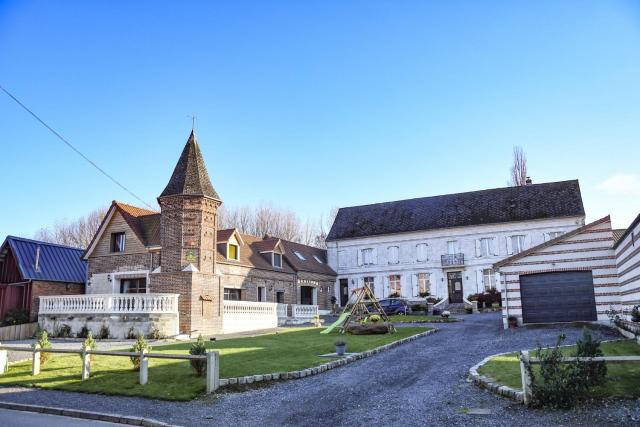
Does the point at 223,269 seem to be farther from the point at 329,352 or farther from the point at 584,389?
the point at 584,389

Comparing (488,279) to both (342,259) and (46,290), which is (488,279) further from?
(46,290)

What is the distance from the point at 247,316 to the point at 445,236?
69.7ft

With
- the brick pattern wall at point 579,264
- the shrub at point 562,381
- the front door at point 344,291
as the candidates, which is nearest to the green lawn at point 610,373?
the shrub at point 562,381

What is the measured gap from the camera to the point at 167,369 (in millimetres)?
13148

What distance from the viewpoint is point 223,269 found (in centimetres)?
3031

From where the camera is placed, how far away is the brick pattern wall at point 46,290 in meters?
26.8

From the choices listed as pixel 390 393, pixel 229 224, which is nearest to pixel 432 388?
pixel 390 393

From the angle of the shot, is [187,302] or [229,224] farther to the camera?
[229,224]

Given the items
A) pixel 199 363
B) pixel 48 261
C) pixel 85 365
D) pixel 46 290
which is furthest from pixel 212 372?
pixel 48 261

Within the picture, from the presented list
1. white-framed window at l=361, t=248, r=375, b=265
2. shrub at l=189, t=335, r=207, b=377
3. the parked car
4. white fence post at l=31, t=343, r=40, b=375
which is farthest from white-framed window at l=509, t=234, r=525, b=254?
white fence post at l=31, t=343, r=40, b=375

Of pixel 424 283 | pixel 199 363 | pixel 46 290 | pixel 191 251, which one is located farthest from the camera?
pixel 424 283

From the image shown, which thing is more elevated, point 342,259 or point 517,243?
point 517,243

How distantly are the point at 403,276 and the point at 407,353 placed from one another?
28.5m

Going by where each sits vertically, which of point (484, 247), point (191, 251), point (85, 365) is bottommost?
point (85, 365)
